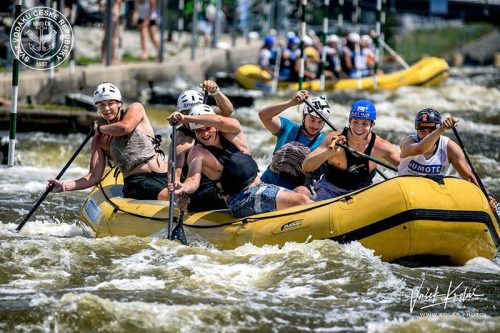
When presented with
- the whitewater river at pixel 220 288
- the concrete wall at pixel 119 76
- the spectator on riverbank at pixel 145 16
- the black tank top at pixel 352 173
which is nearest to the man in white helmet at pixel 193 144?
the whitewater river at pixel 220 288

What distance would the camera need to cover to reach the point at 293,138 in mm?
10203

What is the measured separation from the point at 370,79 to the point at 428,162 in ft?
48.7

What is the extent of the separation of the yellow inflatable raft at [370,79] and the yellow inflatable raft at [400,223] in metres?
14.2

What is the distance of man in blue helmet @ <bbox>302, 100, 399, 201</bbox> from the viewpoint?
8.91 metres

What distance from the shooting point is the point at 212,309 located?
7.26 m

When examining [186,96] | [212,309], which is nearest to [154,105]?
[186,96]

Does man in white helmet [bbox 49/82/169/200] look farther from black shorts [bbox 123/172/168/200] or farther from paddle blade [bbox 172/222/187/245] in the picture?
paddle blade [bbox 172/222/187/245]

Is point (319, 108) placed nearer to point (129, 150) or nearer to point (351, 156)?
point (351, 156)

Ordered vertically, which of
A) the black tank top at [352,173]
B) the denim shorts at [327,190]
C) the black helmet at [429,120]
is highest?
the black helmet at [429,120]

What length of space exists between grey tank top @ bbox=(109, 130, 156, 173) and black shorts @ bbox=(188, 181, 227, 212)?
765 mm

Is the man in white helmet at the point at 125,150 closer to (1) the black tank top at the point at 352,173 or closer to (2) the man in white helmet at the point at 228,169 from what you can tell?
(2) the man in white helmet at the point at 228,169

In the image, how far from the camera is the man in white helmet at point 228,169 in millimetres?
9258

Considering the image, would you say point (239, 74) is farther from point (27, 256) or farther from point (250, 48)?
point (27, 256)

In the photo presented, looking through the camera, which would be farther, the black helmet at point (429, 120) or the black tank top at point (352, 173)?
the black tank top at point (352, 173)
